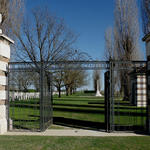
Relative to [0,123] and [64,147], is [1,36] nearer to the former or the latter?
[0,123]

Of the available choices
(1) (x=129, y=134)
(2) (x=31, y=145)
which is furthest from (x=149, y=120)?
(2) (x=31, y=145)

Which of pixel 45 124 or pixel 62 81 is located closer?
pixel 45 124

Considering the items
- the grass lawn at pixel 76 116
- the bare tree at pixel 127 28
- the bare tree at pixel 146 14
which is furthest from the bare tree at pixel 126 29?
the grass lawn at pixel 76 116

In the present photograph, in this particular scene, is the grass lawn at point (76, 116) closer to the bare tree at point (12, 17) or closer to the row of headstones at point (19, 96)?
the row of headstones at point (19, 96)

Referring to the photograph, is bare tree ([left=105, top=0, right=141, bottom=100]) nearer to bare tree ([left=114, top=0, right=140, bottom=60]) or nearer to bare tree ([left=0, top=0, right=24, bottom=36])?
bare tree ([left=114, top=0, right=140, bottom=60])

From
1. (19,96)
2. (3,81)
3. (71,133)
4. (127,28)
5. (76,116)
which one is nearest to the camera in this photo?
(71,133)

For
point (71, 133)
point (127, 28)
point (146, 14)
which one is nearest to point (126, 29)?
point (127, 28)

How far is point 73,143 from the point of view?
6930 millimetres

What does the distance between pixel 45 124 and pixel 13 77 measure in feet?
8.85

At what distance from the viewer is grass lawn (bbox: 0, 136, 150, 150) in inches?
253

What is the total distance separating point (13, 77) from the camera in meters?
9.81

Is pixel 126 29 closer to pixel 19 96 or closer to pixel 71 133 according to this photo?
pixel 19 96

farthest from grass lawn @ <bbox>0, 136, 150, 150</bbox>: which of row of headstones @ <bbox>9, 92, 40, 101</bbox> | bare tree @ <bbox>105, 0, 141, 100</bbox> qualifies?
bare tree @ <bbox>105, 0, 141, 100</bbox>

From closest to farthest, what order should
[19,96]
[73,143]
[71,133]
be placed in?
[73,143] → [71,133] → [19,96]
